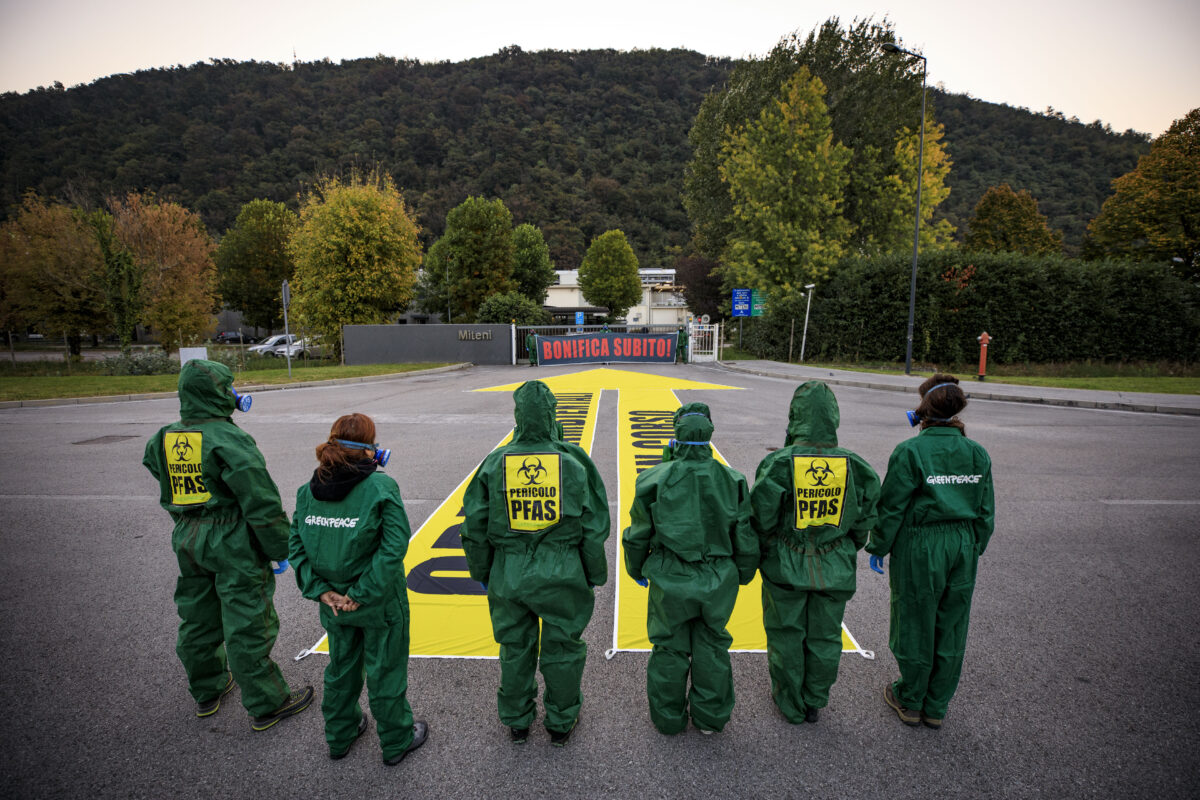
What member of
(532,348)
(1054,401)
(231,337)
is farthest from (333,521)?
(231,337)

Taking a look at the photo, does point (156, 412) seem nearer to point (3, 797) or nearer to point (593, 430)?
point (593, 430)

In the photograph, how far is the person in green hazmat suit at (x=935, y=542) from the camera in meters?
2.82

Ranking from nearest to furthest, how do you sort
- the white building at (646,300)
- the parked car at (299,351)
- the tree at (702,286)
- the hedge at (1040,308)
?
the hedge at (1040,308) < the parked car at (299,351) < the tree at (702,286) < the white building at (646,300)

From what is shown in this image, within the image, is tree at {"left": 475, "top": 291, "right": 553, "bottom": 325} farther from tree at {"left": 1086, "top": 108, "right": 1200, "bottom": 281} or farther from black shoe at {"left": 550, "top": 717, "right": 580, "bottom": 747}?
tree at {"left": 1086, "top": 108, "right": 1200, "bottom": 281}

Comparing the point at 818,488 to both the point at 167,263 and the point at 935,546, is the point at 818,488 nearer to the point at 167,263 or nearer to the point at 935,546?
the point at 935,546

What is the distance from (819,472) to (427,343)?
24753 mm

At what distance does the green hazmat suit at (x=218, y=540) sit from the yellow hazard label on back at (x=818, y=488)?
274cm

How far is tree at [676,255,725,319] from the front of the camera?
3894 centimetres

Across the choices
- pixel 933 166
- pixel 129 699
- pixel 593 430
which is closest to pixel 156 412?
pixel 593 430

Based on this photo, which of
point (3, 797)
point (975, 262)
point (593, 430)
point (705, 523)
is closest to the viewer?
point (3, 797)

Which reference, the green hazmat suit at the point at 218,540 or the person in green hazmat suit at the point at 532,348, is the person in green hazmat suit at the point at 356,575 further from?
the person in green hazmat suit at the point at 532,348

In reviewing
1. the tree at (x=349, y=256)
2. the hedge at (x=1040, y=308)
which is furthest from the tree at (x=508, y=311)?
the hedge at (x=1040, y=308)

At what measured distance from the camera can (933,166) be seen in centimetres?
2764

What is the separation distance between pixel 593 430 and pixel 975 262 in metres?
19.5
